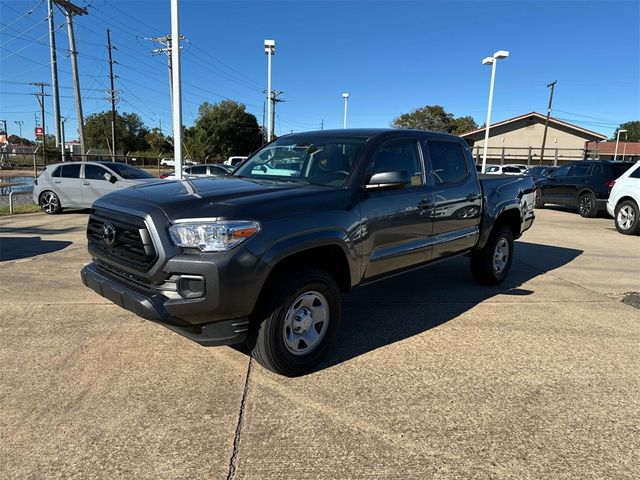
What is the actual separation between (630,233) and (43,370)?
40.5ft

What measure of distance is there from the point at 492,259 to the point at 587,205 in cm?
1042

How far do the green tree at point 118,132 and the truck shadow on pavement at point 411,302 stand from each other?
3032 inches

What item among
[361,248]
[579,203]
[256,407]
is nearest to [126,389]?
[256,407]

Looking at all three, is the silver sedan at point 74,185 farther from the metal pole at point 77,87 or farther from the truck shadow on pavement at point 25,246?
the metal pole at point 77,87

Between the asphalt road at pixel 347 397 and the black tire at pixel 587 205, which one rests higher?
the black tire at pixel 587 205

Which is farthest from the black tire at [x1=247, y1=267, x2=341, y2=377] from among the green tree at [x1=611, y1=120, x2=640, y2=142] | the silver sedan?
the green tree at [x1=611, y1=120, x2=640, y2=142]

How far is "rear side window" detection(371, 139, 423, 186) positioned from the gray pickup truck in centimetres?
1

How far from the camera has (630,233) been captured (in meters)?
11.2

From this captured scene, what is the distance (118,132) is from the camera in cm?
7469

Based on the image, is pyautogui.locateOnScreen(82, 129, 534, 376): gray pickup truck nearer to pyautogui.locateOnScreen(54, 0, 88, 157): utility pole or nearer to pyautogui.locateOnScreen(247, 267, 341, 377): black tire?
pyautogui.locateOnScreen(247, 267, 341, 377): black tire

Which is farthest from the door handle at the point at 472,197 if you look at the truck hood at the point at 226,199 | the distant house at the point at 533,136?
the distant house at the point at 533,136

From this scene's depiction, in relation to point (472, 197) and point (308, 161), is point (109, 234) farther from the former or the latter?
point (472, 197)

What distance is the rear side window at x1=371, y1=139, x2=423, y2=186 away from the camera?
4.17m

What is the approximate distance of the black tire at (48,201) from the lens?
41.9 feet
